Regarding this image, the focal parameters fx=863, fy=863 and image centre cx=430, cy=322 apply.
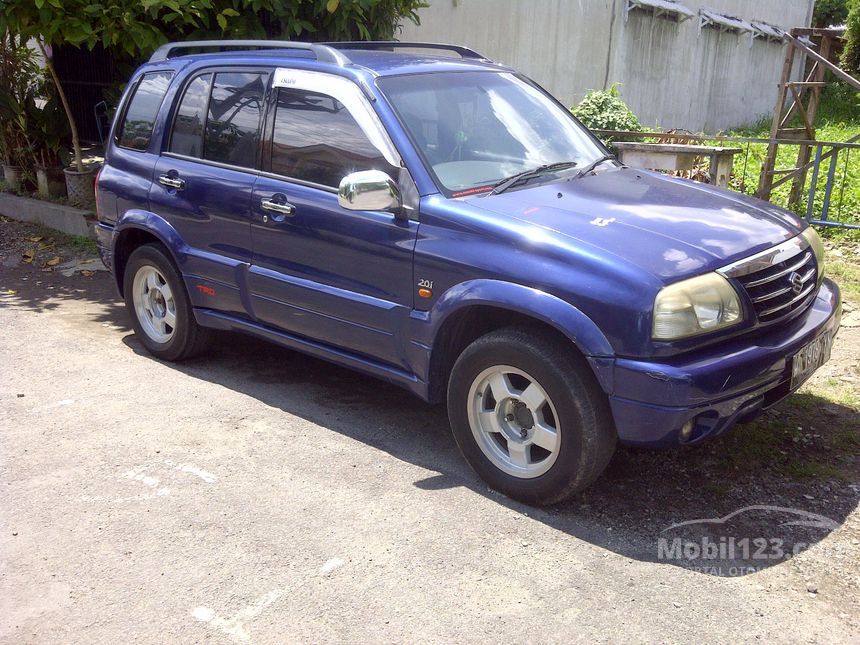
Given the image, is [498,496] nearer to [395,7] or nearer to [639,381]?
[639,381]

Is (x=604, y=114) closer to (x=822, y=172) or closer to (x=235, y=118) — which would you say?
(x=822, y=172)

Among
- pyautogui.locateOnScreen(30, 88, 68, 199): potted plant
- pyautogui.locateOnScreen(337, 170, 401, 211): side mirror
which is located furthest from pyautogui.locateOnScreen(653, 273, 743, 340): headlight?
pyautogui.locateOnScreen(30, 88, 68, 199): potted plant

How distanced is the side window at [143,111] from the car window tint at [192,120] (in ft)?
0.78

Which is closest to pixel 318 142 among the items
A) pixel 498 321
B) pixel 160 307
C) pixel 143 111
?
pixel 498 321

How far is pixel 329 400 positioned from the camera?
5102 millimetres

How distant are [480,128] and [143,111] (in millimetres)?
2444

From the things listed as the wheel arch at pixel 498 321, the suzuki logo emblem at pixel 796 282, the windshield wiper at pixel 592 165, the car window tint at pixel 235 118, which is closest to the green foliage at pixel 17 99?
the car window tint at pixel 235 118

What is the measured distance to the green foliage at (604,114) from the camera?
35.4 feet

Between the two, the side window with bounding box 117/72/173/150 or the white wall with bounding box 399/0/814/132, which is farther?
the white wall with bounding box 399/0/814/132

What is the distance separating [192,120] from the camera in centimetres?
529

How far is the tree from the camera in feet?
23.8

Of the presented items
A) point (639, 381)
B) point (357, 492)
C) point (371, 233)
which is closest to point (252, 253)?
point (371, 233)

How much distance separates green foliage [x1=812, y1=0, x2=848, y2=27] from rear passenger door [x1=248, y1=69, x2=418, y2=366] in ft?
104

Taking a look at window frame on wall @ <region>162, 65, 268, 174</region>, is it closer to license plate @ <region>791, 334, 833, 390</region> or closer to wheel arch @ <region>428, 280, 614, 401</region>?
wheel arch @ <region>428, 280, 614, 401</region>
